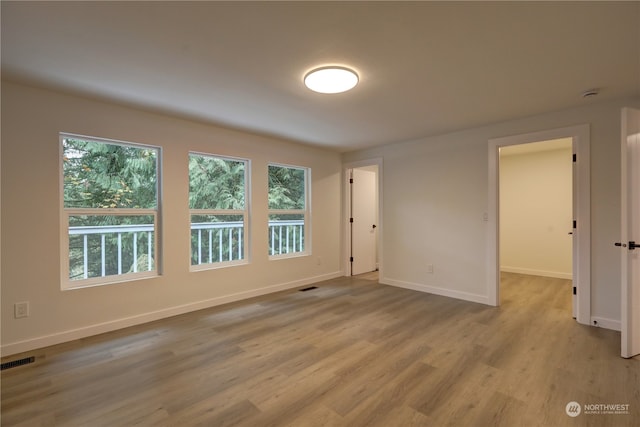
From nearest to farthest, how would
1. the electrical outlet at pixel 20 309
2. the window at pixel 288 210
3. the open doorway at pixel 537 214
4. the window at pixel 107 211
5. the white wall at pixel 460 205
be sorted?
the electrical outlet at pixel 20 309 → the window at pixel 107 211 → the white wall at pixel 460 205 → the window at pixel 288 210 → the open doorway at pixel 537 214

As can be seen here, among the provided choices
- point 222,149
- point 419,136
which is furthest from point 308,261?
point 419,136

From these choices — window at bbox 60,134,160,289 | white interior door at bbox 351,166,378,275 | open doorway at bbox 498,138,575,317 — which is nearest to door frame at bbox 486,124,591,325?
open doorway at bbox 498,138,575,317

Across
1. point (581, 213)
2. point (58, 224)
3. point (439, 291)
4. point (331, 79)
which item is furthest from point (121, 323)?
point (581, 213)

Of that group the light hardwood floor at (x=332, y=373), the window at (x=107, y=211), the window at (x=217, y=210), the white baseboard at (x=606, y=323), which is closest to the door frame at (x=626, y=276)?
the light hardwood floor at (x=332, y=373)

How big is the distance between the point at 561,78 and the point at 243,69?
265 centimetres

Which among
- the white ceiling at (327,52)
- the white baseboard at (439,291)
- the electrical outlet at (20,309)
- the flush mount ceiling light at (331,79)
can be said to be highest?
the white ceiling at (327,52)

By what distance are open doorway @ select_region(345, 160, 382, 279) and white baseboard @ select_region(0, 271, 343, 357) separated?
5.39 ft

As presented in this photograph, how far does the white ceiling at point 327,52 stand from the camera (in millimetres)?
1691

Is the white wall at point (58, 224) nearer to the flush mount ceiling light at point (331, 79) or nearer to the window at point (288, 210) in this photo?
the window at point (288, 210)

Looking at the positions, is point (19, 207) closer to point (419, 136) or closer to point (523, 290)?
point (419, 136)

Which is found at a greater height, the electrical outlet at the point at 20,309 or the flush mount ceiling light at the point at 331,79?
the flush mount ceiling light at the point at 331,79

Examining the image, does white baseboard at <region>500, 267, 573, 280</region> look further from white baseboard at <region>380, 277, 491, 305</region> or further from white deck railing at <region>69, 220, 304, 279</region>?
white deck railing at <region>69, 220, 304, 279</region>

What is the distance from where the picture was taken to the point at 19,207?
102 inches

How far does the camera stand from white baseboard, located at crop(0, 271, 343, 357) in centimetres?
258
